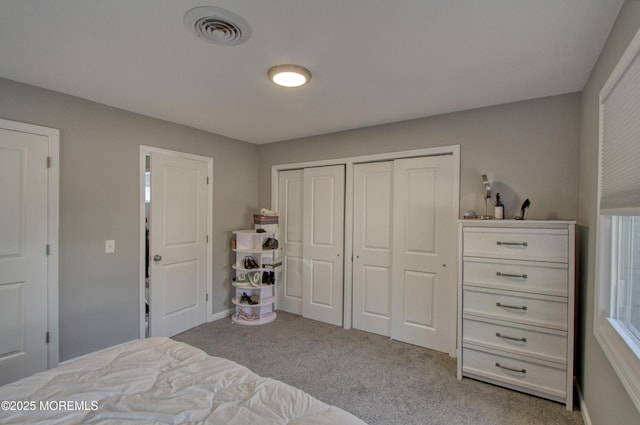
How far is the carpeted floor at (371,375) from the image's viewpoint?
2.05 metres

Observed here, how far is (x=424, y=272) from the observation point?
3105mm

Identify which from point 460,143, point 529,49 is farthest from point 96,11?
point 460,143

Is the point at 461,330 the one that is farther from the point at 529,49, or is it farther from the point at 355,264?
the point at 529,49

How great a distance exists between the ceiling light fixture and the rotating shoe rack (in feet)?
6.87

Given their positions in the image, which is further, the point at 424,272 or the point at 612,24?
the point at 424,272

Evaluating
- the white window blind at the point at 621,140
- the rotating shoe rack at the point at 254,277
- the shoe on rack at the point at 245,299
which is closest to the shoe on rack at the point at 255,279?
the rotating shoe rack at the point at 254,277

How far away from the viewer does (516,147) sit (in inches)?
104

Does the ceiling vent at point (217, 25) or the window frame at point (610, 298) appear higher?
the ceiling vent at point (217, 25)

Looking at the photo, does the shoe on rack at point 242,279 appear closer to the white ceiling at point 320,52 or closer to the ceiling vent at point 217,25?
the white ceiling at point 320,52

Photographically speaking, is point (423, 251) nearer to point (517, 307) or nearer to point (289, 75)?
point (517, 307)

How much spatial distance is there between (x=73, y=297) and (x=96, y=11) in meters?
2.33

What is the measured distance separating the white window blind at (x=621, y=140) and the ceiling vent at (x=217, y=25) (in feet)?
5.96

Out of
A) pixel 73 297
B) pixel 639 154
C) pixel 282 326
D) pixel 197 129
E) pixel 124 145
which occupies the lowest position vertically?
pixel 282 326

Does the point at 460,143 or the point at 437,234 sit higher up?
the point at 460,143
